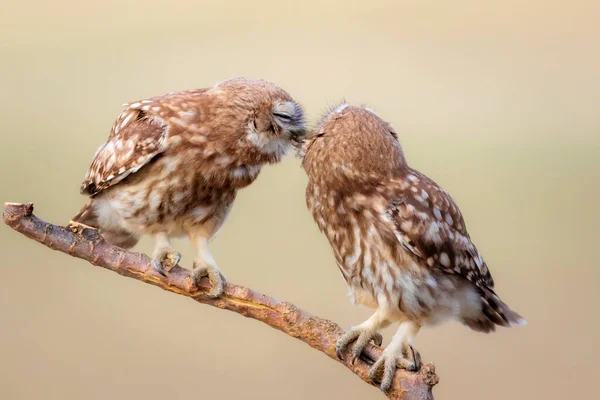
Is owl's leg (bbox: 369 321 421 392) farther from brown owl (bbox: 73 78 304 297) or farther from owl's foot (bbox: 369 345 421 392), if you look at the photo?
brown owl (bbox: 73 78 304 297)

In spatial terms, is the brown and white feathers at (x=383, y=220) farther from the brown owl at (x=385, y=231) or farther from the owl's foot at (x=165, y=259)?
the owl's foot at (x=165, y=259)

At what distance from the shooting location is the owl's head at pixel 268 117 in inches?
86.4

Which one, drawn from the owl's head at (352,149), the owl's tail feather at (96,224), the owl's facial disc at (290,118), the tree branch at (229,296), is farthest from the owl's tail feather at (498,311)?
the owl's tail feather at (96,224)

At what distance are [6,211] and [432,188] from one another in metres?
1.16

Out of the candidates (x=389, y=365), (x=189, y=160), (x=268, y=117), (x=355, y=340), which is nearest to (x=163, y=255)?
(x=189, y=160)

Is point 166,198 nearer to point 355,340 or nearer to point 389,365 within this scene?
point 355,340

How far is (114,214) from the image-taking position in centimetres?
254

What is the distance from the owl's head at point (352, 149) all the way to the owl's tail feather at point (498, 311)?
1.63 ft

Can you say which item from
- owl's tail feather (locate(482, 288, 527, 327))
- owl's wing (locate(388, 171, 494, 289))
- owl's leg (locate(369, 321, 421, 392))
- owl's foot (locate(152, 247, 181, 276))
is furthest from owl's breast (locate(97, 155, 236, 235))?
owl's tail feather (locate(482, 288, 527, 327))

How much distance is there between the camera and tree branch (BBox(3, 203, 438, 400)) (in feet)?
6.56

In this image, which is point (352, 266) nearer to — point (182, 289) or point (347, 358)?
point (347, 358)

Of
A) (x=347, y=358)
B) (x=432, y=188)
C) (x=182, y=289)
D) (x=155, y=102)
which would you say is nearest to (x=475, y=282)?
(x=432, y=188)

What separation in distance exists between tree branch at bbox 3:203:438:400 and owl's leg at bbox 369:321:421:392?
21 millimetres

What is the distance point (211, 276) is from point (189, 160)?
382 mm
